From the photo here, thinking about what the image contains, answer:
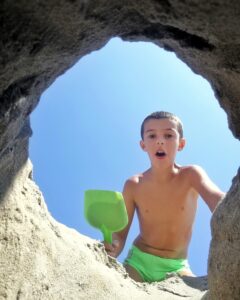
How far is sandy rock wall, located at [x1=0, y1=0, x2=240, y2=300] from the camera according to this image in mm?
1146

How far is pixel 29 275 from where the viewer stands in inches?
76.4

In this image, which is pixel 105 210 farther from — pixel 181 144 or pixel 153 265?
pixel 181 144

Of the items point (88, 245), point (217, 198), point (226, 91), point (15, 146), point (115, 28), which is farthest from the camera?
point (217, 198)

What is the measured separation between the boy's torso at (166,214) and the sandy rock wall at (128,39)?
211 cm

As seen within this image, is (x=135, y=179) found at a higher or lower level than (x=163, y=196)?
higher

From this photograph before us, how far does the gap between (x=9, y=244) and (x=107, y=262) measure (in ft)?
2.22

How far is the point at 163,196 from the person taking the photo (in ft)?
13.5

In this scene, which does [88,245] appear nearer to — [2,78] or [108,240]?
[108,240]

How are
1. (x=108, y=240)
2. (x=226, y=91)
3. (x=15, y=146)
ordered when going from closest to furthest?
(x=226, y=91)
(x=15, y=146)
(x=108, y=240)

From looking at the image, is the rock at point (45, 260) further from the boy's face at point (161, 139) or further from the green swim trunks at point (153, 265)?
the boy's face at point (161, 139)

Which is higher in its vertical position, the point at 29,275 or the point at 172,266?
the point at 172,266

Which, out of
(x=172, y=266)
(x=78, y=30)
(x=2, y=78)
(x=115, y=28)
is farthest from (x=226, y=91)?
(x=172, y=266)

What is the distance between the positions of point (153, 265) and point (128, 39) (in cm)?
233

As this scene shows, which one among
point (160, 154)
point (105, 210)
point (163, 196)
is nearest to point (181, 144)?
point (160, 154)
